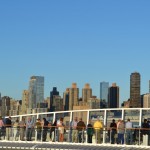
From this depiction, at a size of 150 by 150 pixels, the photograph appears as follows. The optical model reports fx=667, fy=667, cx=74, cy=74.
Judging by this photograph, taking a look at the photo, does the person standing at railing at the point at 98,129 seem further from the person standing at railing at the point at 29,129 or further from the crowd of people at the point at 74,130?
the person standing at railing at the point at 29,129

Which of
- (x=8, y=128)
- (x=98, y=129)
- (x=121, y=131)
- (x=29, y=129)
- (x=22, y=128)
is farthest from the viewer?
(x=8, y=128)

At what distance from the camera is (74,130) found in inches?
1645

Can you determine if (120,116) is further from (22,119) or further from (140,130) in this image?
(22,119)

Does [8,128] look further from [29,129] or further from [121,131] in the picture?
[121,131]

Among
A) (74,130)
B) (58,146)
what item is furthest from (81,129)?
(58,146)

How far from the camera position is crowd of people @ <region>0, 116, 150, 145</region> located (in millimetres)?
39781

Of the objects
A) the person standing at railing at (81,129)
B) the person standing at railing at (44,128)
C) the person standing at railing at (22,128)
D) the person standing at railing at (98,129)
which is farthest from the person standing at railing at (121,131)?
the person standing at railing at (22,128)

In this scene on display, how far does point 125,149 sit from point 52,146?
16.8ft

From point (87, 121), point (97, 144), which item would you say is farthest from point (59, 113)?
point (97, 144)

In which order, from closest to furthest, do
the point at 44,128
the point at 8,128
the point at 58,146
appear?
the point at 58,146 < the point at 44,128 < the point at 8,128

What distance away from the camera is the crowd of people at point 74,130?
3978cm

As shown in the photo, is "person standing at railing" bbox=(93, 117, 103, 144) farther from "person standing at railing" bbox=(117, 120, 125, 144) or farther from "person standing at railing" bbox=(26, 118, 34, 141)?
"person standing at railing" bbox=(26, 118, 34, 141)

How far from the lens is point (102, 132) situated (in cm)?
4075

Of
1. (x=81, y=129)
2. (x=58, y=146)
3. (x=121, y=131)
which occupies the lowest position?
(x=58, y=146)
